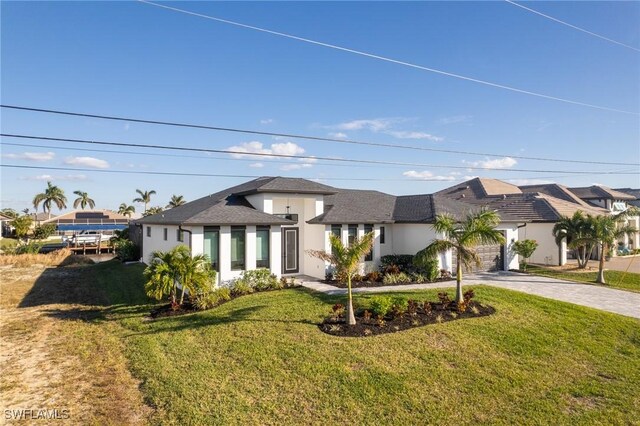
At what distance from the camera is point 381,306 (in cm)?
1093

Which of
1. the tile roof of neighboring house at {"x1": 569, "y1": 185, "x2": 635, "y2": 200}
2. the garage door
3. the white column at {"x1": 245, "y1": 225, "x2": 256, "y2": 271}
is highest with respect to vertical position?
the tile roof of neighboring house at {"x1": 569, "y1": 185, "x2": 635, "y2": 200}

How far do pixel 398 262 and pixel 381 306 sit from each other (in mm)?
8575

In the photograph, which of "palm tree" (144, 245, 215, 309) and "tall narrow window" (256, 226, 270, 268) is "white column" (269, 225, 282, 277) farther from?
"palm tree" (144, 245, 215, 309)

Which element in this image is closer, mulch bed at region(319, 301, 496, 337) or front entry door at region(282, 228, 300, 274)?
mulch bed at region(319, 301, 496, 337)

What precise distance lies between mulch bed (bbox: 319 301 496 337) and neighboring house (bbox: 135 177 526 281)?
17.1ft

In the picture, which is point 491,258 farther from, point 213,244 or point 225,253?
point 213,244

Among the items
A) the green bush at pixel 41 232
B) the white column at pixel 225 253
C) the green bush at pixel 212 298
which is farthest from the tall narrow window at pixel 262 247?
the green bush at pixel 41 232

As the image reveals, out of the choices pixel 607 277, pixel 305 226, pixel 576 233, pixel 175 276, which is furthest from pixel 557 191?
pixel 175 276

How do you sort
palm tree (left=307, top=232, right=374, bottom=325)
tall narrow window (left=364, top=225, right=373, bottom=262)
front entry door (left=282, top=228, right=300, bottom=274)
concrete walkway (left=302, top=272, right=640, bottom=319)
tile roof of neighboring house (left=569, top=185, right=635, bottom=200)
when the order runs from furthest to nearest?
1. tile roof of neighboring house (left=569, top=185, right=635, bottom=200)
2. tall narrow window (left=364, top=225, right=373, bottom=262)
3. front entry door (left=282, top=228, right=300, bottom=274)
4. concrete walkway (left=302, top=272, right=640, bottom=319)
5. palm tree (left=307, top=232, right=374, bottom=325)

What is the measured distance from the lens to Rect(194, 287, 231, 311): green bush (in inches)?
508

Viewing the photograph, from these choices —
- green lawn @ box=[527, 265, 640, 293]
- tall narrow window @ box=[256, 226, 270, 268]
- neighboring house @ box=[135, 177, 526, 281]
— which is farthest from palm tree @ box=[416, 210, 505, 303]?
green lawn @ box=[527, 265, 640, 293]

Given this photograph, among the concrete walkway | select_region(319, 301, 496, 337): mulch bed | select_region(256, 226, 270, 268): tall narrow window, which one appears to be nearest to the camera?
select_region(319, 301, 496, 337): mulch bed

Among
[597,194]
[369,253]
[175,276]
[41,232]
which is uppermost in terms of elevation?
[597,194]

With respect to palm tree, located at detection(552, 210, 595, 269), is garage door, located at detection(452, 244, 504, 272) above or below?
below
